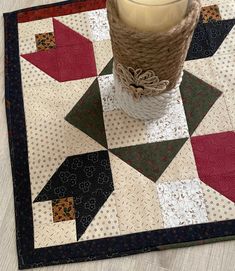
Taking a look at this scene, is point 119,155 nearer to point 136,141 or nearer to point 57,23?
point 136,141

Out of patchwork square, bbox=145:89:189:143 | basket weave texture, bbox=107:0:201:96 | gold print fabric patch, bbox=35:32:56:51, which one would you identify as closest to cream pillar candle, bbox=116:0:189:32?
basket weave texture, bbox=107:0:201:96

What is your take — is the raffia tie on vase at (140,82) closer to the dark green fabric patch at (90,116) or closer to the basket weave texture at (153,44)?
the basket weave texture at (153,44)

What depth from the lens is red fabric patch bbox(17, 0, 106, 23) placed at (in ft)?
3.80

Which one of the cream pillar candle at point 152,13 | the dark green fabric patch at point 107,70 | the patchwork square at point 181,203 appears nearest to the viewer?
the cream pillar candle at point 152,13

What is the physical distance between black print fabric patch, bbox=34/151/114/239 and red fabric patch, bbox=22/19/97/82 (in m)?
0.24

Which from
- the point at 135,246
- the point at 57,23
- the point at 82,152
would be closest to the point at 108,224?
the point at 135,246

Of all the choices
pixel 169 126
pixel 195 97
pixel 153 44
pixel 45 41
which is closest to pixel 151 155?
pixel 169 126

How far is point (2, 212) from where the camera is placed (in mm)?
957

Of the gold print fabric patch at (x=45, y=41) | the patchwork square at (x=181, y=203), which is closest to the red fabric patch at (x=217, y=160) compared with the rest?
the patchwork square at (x=181, y=203)

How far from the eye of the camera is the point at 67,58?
3.62ft

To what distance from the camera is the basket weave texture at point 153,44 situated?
710 mm

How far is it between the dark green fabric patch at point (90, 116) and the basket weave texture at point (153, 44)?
0.24m

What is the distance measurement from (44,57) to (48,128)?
21 centimetres

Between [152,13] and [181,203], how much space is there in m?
0.44
